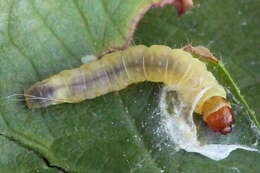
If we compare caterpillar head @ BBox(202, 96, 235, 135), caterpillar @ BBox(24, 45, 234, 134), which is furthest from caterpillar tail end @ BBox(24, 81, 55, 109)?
caterpillar head @ BBox(202, 96, 235, 135)

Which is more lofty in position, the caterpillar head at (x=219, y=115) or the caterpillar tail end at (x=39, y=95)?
the caterpillar tail end at (x=39, y=95)

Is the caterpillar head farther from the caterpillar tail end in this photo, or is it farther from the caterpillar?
the caterpillar tail end

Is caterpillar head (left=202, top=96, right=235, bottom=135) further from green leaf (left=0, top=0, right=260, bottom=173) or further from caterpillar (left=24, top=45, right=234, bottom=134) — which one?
green leaf (left=0, top=0, right=260, bottom=173)

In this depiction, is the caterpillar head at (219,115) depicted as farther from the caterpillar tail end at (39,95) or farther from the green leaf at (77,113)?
the caterpillar tail end at (39,95)

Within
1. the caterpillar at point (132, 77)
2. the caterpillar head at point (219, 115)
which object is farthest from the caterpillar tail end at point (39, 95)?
the caterpillar head at point (219, 115)

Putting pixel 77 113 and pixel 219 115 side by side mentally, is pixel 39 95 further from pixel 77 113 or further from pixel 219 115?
pixel 219 115

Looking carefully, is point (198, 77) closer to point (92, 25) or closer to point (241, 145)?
point (241, 145)

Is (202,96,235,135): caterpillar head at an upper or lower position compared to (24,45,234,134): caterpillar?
lower
